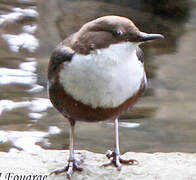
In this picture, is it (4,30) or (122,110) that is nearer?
(122,110)

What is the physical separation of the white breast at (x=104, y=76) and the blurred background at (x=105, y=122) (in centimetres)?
231

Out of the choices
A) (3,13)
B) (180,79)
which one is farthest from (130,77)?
(3,13)

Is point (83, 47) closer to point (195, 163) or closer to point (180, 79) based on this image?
point (195, 163)

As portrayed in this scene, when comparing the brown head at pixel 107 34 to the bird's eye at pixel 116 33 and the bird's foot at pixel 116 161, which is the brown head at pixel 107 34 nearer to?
the bird's eye at pixel 116 33

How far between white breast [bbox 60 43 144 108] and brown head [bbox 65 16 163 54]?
3 cm

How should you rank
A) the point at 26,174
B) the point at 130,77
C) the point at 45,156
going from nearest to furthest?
the point at 130,77 → the point at 26,174 → the point at 45,156

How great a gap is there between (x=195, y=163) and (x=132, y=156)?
16.7 inches

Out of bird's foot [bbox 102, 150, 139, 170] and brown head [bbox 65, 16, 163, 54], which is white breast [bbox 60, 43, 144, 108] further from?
bird's foot [bbox 102, 150, 139, 170]

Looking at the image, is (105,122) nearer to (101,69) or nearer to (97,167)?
(97,167)

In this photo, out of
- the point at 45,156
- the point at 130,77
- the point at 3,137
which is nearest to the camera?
the point at 130,77

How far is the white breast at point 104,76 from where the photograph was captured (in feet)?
10.6

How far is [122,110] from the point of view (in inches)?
136

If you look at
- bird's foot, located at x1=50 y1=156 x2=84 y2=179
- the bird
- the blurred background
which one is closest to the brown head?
the bird

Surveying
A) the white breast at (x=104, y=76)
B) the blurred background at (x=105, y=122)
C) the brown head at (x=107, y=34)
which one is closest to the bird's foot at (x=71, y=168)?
the white breast at (x=104, y=76)
